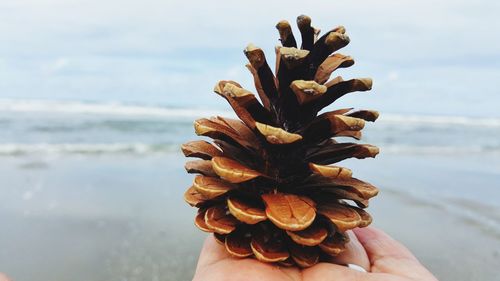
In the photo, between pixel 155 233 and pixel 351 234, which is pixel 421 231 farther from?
pixel 351 234

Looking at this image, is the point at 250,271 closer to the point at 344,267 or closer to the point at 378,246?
the point at 344,267

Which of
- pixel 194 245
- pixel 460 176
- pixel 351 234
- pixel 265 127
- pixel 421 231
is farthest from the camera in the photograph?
pixel 460 176

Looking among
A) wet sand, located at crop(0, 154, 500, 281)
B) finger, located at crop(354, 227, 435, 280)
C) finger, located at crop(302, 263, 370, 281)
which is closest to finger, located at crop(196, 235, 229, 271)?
finger, located at crop(302, 263, 370, 281)

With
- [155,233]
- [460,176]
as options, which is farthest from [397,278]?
[460,176]

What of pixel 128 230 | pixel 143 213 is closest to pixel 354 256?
pixel 128 230

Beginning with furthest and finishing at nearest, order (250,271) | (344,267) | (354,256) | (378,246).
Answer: (378,246) < (354,256) < (344,267) < (250,271)
